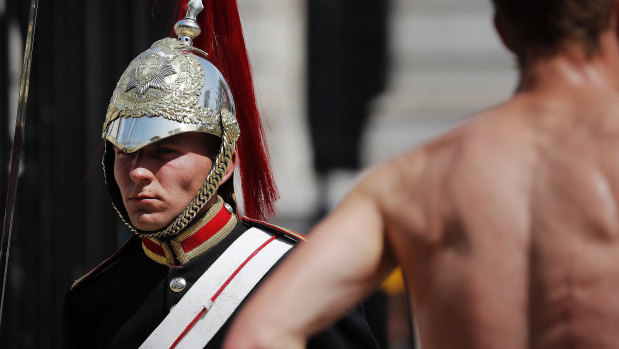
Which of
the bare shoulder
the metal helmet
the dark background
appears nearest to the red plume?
the metal helmet

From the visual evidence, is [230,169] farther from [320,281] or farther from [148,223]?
[320,281]

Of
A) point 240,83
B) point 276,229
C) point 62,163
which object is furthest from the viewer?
point 62,163

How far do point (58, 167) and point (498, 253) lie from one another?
4709mm

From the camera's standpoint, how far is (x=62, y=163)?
19.3ft

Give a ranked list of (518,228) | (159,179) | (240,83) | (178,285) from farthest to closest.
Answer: (240,83) < (178,285) < (159,179) < (518,228)

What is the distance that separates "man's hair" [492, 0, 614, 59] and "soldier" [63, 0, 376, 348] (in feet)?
3.98

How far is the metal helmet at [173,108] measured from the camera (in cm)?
269

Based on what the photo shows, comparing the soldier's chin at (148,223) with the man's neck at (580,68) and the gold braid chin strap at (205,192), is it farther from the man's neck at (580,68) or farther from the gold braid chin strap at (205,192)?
the man's neck at (580,68)

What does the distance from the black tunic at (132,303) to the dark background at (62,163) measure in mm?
2801

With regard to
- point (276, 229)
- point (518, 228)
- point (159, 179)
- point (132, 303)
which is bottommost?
point (132, 303)

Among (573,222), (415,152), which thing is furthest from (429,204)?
(573,222)

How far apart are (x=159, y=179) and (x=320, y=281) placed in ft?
3.97

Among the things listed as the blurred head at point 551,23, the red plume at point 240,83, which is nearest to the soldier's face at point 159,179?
the red plume at point 240,83

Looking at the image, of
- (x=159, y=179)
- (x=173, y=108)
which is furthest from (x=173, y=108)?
(x=159, y=179)
